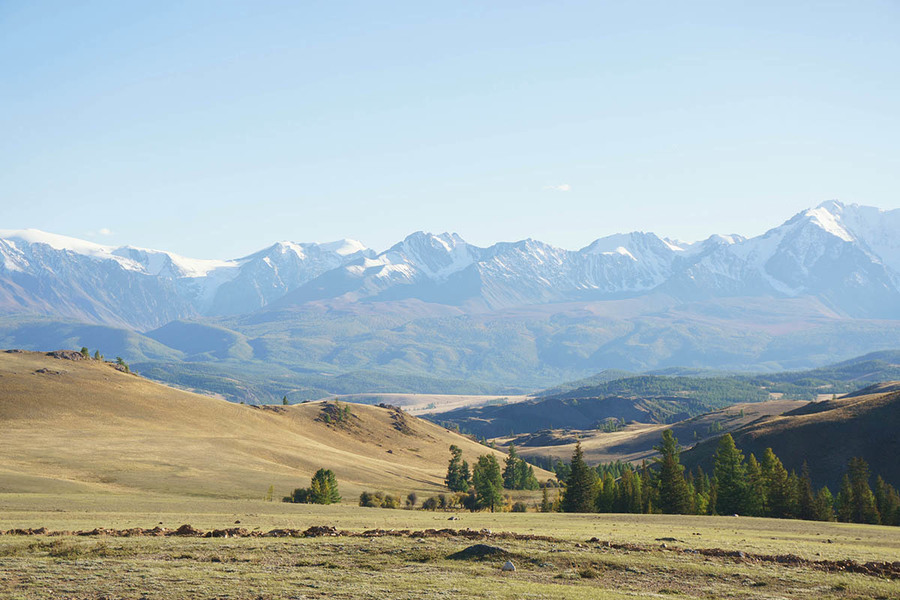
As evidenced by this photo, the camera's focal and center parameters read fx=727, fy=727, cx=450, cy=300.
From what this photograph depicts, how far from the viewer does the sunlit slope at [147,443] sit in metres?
92.4

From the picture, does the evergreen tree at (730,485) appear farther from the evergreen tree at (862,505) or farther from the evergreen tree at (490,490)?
the evergreen tree at (490,490)

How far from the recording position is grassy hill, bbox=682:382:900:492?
543ft

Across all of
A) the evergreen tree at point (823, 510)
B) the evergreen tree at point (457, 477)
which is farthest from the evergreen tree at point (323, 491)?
the evergreen tree at point (823, 510)

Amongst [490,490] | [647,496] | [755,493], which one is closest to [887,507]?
[755,493]

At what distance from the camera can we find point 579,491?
302 feet

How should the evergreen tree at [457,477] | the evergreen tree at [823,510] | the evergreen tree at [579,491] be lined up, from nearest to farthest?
1. the evergreen tree at [823,510]
2. the evergreen tree at [579,491]
3. the evergreen tree at [457,477]

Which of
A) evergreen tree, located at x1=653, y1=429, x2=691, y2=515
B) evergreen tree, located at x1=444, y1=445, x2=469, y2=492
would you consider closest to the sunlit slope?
evergreen tree, located at x1=444, y1=445, x2=469, y2=492

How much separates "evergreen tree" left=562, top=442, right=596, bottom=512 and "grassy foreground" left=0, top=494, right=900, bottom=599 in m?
44.8

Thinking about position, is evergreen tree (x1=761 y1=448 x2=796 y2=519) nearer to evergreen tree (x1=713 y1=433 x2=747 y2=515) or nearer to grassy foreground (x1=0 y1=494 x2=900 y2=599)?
evergreen tree (x1=713 y1=433 x2=747 y2=515)

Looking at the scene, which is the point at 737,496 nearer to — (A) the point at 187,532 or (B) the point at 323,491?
(B) the point at 323,491

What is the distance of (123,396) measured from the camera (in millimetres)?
158625

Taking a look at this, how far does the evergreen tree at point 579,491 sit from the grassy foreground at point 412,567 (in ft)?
147

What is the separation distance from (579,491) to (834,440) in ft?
378

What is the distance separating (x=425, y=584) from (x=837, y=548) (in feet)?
85.1
